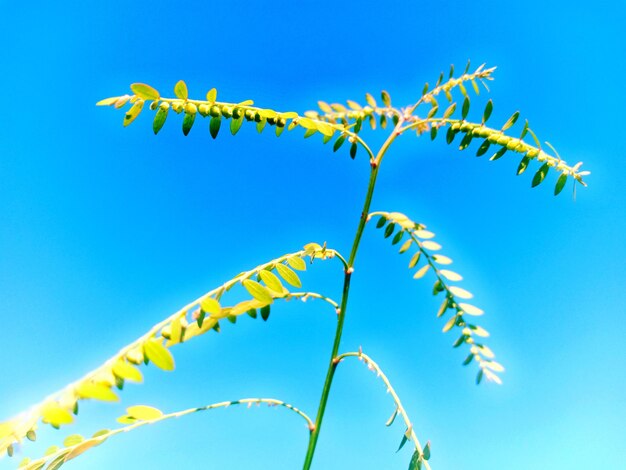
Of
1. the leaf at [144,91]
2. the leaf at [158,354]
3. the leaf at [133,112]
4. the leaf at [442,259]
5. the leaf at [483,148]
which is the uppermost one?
the leaf at [483,148]

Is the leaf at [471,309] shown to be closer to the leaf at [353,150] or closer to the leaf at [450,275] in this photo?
the leaf at [450,275]

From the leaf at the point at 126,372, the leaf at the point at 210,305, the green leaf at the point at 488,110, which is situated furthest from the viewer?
the green leaf at the point at 488,110

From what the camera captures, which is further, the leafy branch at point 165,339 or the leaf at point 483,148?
the leaf at point 483,148

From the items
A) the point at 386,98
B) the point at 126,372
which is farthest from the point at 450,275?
the point at 126,372

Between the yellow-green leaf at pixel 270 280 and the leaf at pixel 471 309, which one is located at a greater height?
the leaf at pixel 471 309

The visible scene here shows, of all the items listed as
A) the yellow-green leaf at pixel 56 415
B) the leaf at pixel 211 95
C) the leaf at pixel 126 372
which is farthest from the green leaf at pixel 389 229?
the yellow-green leaf at pixel 56 415

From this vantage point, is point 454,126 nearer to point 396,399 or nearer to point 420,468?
point 396,399

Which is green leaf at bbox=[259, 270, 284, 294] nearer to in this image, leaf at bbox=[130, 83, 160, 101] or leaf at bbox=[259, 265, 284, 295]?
leaf at bbox=[259, 265, 284, 295]

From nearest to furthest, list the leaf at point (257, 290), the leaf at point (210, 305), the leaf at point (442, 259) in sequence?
1. the leaf at point (210, 305)
2. the leaf at point (257, 290)
3. the leaf at point (442, 259)
